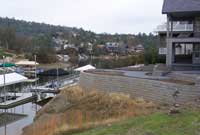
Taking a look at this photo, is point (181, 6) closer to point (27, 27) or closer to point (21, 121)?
point (21, 121)

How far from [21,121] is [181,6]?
15891 millimetres

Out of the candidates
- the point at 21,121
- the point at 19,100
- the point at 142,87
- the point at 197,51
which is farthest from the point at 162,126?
the point at 19,100

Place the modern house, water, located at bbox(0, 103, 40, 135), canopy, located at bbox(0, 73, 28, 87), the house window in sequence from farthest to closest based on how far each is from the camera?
canopy, located at bbox(0, 73, 28, 87) < the house window < the modern house < water, located at bbox(0, 103, 40, 135)

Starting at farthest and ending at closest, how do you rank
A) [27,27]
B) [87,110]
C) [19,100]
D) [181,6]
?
[27,27], [19,100], [181,6], [87,110]

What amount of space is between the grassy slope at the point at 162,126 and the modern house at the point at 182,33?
1649 centimetres

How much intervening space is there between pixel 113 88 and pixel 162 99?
4.29 meters

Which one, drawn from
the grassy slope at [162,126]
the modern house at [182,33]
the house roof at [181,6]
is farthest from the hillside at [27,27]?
the grassy slope at [162,126]

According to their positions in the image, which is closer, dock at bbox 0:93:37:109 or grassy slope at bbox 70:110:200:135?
grassy slope at bbox 70:110:200:135

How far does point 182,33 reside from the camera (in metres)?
30.4

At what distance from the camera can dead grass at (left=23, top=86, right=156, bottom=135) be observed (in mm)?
16672

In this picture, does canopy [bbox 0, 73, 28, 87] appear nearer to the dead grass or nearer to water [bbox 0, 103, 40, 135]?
water [bbox 0, 103, 40, 135]

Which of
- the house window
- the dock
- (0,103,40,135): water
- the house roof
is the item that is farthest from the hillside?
the house window

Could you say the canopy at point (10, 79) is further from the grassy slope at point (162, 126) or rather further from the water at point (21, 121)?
the grassy slope at point (162, 126)

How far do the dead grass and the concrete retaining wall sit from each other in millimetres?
764
